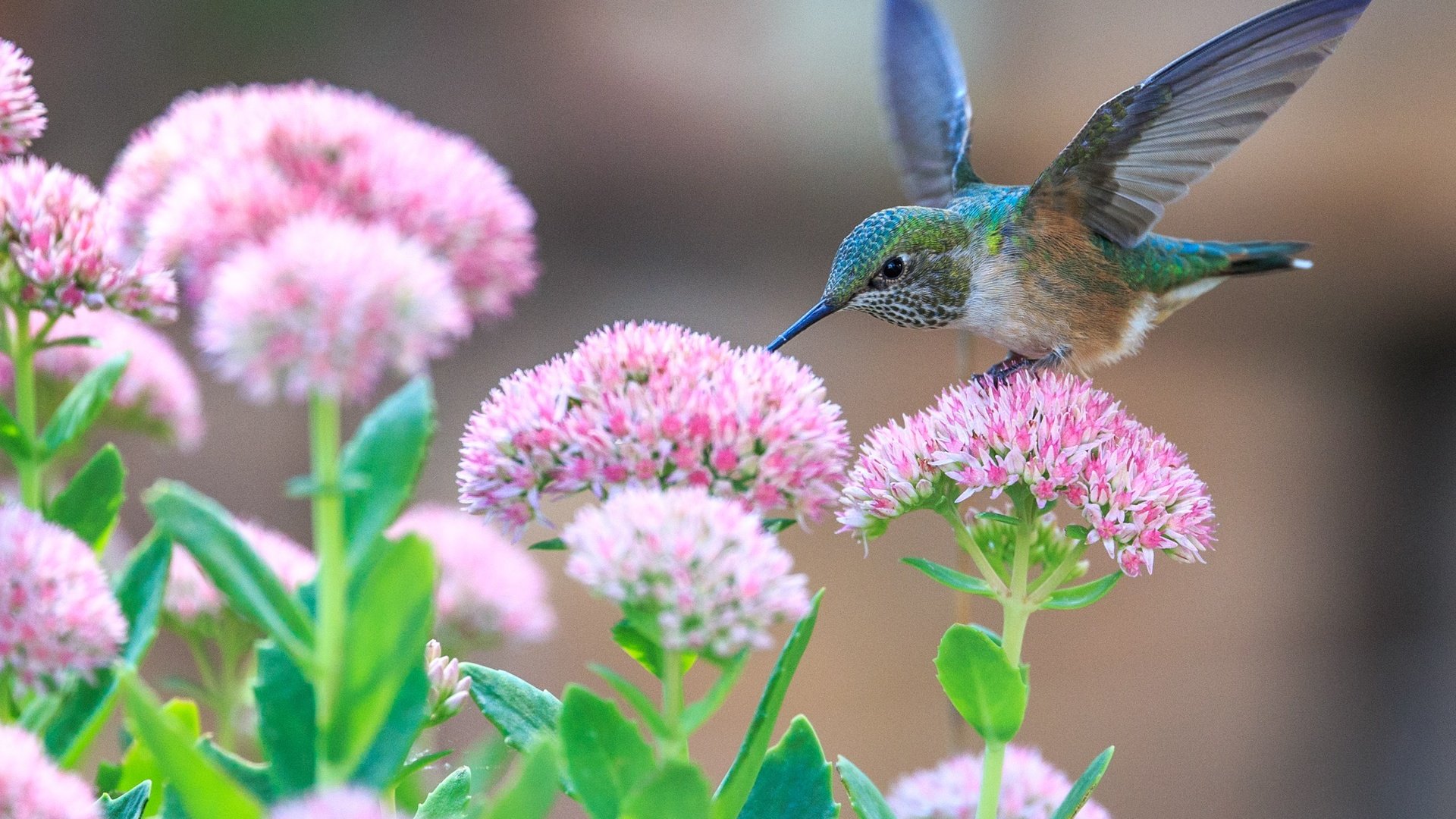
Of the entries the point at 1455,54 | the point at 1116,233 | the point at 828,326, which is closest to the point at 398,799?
the point at 1116,233

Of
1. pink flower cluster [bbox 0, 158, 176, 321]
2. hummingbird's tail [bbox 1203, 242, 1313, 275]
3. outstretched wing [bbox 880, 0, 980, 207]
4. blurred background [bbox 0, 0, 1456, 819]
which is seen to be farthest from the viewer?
blurred background [bbox 0, 0, 1456, 819]

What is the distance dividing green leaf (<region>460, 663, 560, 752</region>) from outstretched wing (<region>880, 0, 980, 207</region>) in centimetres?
76

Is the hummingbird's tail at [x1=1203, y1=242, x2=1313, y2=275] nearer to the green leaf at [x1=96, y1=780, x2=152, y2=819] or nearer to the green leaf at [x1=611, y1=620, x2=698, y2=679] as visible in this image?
the green leaf at [x1=611, y1=620, x2=698, y2=679]

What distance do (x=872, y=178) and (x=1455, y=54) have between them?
966 millimetres

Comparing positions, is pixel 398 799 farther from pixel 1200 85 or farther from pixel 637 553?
pixel 1200 85

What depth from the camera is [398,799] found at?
2.45ft

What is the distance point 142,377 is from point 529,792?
2.49ft

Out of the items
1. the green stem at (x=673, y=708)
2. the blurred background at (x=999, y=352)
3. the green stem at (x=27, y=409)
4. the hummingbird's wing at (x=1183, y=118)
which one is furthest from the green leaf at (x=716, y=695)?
the blurred background at (x=999, y=352)

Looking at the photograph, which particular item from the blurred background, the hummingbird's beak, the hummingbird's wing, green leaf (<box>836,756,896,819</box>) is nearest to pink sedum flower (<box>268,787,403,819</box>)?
green leaf (<box>836,756,896,819</box>)

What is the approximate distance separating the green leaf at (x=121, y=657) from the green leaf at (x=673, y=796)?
0.23 metres

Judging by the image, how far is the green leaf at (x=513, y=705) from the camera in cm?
54

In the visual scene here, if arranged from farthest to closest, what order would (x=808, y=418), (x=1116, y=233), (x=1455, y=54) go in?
(x=1455, y=54)
(x=1116, y=233)
(x=808, y=418)

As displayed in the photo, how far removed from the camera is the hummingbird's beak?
2.72 ft

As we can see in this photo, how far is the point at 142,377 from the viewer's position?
1.02m
